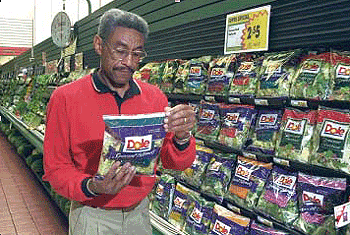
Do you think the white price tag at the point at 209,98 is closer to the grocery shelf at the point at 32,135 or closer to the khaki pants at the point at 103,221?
the khaki pants at the point at 103,221

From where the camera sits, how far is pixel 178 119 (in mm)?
1499

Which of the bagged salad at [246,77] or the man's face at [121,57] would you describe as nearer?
the man's face at [121,57]

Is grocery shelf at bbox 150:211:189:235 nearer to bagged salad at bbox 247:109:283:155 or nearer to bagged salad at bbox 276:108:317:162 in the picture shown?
bagged salad at bbox 247:109:283:155

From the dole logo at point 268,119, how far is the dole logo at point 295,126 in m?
0.15

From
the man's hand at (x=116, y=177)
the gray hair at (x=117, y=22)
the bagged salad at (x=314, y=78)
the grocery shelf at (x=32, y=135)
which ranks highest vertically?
the gray hair at (x=117, y=22)

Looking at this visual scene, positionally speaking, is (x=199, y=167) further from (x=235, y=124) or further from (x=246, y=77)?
(x=246, y=77)

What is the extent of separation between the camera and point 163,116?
141 cm

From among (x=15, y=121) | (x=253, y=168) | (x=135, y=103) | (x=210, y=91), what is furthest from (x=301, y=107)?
(x=15, y=121)

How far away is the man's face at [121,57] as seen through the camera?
1600 millimetres

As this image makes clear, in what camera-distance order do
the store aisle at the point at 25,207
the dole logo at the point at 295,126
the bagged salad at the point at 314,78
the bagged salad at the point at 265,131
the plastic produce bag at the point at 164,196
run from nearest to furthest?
1. the bagged salad at the point at 314,78
2. the dole logo at the point at 295,126
3. the bagged salad at the point at 265,131
4. the plastic produce bag at the point at 164,196
5. the store aisle at the point at 25,207

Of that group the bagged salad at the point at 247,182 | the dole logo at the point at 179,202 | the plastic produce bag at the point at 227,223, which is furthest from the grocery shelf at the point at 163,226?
the bagged salad at the point at 247,182

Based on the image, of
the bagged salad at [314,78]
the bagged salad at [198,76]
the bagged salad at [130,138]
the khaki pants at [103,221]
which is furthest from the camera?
the bagged salad at [198,76]

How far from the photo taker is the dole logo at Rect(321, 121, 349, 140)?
1853mm

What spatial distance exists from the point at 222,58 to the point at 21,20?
14510 millimetres
